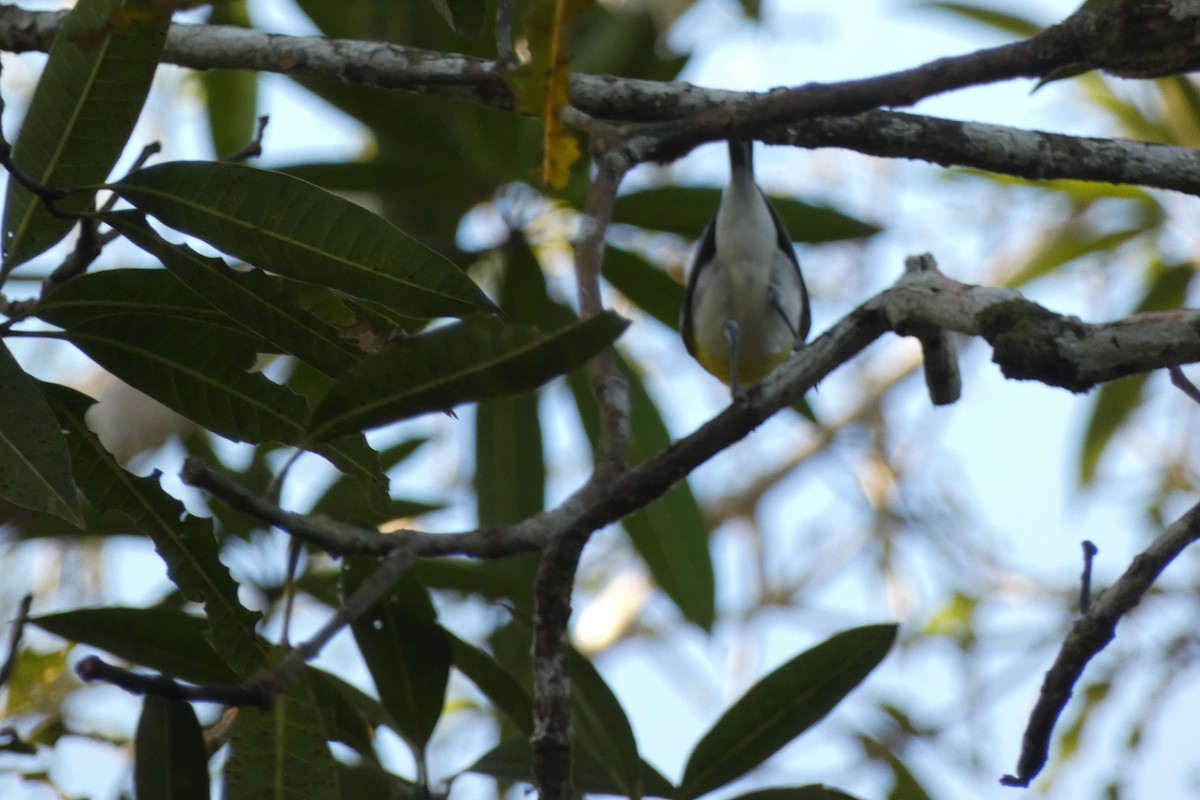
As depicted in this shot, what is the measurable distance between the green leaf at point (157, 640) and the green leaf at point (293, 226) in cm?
68

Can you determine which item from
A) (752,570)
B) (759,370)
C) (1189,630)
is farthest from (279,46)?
(752,570)

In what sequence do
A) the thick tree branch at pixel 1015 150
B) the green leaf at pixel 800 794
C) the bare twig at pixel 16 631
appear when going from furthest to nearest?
the green leaf at pixel 800 794
the thick tree branch at pixel 1015 150
the bare twig at pixel 16 631

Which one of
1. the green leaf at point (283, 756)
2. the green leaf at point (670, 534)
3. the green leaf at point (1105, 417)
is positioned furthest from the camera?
the green leaf at point (1105, 417)

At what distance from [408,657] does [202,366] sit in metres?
0.64

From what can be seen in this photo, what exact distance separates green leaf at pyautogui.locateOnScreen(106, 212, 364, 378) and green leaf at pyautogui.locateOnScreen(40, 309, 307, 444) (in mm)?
62

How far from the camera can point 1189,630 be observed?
447cm

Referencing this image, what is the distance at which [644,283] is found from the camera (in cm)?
327

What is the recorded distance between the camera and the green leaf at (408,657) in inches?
78.2

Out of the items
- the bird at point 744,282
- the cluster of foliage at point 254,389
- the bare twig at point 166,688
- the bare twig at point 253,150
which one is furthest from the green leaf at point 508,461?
the bare twig at point 166,688

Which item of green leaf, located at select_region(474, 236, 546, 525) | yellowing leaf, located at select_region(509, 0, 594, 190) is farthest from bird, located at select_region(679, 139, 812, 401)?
yellowing leaf, located at select_region(509, 0, 594, 190)

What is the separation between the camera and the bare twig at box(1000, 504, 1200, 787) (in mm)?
1538

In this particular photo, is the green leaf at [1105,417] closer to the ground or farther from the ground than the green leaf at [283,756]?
farther from the ground

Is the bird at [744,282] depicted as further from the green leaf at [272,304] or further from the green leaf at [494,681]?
the green leaf at [272,304]

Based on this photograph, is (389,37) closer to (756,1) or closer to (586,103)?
(756,1)
